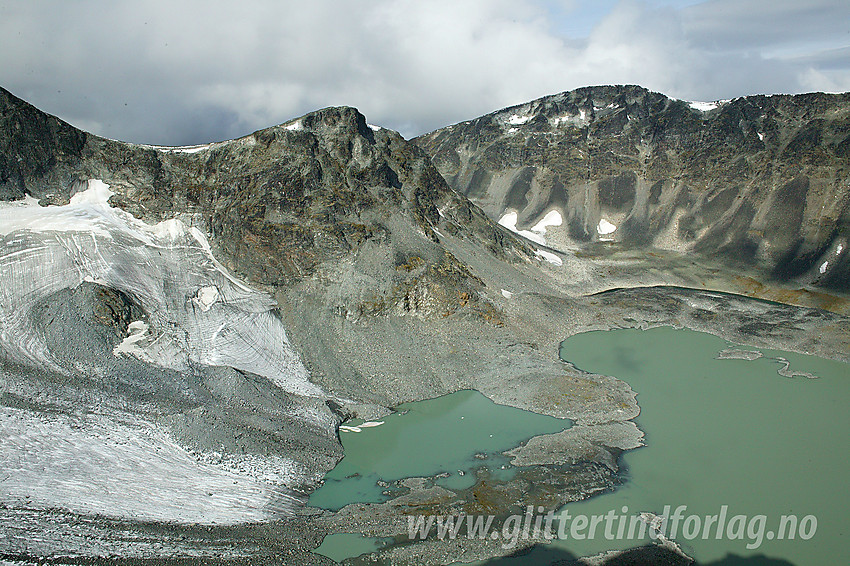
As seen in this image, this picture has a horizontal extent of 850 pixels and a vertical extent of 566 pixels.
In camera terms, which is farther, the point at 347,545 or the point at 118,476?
the point at 118,476

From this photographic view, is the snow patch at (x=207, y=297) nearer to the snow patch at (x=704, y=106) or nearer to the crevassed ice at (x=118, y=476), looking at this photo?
the crevassed ice at (x=118, y=476)

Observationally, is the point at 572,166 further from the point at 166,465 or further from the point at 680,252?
the point at 166,465

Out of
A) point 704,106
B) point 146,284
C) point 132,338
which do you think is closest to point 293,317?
point 146,284

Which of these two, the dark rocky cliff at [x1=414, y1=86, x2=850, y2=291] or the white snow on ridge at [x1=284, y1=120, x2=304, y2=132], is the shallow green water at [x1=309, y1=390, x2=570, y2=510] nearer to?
the white snow on ridge at [x1=284, y1=120, x2=304, y2=132]

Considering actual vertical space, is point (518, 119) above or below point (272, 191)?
above

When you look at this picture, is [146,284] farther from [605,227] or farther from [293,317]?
[605,227]

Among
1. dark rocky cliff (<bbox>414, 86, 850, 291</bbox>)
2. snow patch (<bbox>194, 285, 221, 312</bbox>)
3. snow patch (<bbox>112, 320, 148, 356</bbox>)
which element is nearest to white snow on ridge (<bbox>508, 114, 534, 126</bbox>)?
dark rocky cliff (<bbox>414, 86, 850, 291</bbox>)
